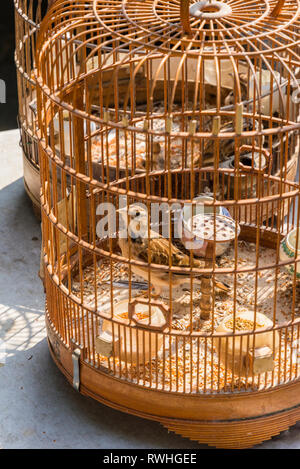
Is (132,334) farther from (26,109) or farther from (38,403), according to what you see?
(26,109)

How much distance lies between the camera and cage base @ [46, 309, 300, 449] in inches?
254

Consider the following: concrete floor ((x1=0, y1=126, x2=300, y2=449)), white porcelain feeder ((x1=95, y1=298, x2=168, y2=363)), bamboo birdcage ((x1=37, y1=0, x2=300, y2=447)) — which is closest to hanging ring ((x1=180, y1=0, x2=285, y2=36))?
bamboo birdcage ((x1=37, y1=0, x2=300, y2=447))

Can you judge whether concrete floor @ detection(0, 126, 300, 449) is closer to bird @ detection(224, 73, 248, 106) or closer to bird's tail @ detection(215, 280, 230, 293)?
bird's tail @ detection(215, 280, 230, 293)

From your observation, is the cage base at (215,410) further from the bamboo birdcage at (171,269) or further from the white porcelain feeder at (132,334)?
the white porcelain feeder at (132,334)

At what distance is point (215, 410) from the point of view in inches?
255

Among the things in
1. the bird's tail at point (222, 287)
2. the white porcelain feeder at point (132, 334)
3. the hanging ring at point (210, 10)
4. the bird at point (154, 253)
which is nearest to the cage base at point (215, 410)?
the white porcelain feeder at point (132, 334)

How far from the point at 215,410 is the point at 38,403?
157 centimetres

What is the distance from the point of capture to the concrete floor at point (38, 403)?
6781 millimetres

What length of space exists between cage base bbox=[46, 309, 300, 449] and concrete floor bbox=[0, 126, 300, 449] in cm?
22

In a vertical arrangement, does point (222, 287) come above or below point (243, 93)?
below

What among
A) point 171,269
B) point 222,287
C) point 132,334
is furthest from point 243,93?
point 171,269

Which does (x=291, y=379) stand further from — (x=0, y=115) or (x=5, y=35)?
(x=5, y=35)
